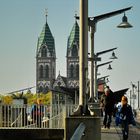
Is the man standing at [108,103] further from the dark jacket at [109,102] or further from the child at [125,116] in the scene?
the child at [125,116]

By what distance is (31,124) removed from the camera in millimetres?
21938

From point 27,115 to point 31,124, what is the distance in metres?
0.51

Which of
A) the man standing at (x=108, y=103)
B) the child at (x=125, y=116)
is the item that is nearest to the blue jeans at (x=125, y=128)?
the child at (x=125, y=116)

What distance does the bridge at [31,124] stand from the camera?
2036cm

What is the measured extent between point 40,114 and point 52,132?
1.61 meters

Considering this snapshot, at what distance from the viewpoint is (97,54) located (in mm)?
36312

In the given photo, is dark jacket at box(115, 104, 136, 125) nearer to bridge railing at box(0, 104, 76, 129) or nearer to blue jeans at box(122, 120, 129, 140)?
blue jeans at box(122, 120, 129, 140)

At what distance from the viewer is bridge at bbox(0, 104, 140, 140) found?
802 inches

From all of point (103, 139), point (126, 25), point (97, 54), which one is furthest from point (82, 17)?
point (97, 54)

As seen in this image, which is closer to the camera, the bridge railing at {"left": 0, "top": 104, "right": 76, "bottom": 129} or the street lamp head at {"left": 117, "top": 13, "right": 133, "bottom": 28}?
the bridge railing at {"left": 0, "top": 104, "right": 76, "bottom": 129}

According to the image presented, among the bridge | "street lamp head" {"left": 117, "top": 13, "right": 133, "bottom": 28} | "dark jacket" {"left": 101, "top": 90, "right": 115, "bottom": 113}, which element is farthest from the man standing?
"street lamp head" {"left": 117, "top": 13, "right": 133, "bottom": 28}

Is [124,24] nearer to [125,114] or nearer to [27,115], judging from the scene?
[27,115]

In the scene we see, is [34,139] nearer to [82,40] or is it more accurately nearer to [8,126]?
[8,126]

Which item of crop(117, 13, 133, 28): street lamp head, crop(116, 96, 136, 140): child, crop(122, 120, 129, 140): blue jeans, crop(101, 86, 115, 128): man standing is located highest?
crop(117, 13, 133, 28): street lamp head
